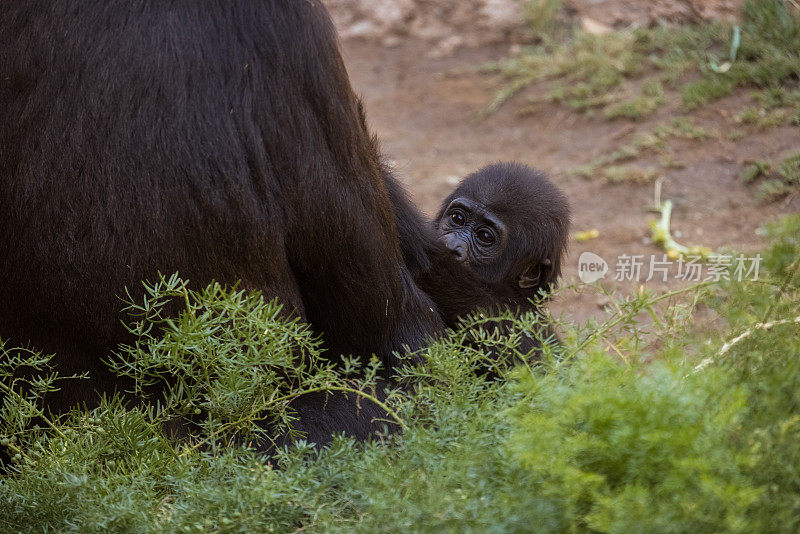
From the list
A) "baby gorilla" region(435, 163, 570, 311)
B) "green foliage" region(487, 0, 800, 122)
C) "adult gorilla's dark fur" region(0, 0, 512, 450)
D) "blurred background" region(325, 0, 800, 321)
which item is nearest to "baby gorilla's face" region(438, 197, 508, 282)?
"baby gorilla" region(435, 163, 570, 311)

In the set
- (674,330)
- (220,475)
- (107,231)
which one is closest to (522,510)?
(220,475)

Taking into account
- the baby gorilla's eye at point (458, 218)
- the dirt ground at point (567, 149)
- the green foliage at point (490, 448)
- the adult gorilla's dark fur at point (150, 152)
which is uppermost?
the adult gorilla's dark fur at point (150, 152)

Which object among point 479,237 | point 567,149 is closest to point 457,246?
point 479,237

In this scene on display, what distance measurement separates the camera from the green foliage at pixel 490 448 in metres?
1.36

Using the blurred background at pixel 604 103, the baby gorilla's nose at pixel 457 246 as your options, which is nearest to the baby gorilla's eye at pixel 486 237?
the baby gorilla's nose at pixel 457 246

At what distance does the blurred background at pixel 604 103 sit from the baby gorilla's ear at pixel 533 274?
0.90m

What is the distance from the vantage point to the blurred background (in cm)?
527

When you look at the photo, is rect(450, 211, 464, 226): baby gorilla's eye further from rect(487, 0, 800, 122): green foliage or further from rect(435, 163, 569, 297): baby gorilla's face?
rect(487, 0, 800, 122): green foliage

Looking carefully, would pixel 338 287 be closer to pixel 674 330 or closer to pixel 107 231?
pixel 107 231

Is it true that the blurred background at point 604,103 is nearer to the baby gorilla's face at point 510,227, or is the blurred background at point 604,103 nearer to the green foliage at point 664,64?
the green foliage at point 664,64

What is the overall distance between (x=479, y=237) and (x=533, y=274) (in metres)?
0.31

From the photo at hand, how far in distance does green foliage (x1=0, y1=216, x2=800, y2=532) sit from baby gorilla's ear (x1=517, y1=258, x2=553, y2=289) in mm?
1344

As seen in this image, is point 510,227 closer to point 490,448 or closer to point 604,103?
point 490,448

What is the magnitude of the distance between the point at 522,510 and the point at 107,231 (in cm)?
137
